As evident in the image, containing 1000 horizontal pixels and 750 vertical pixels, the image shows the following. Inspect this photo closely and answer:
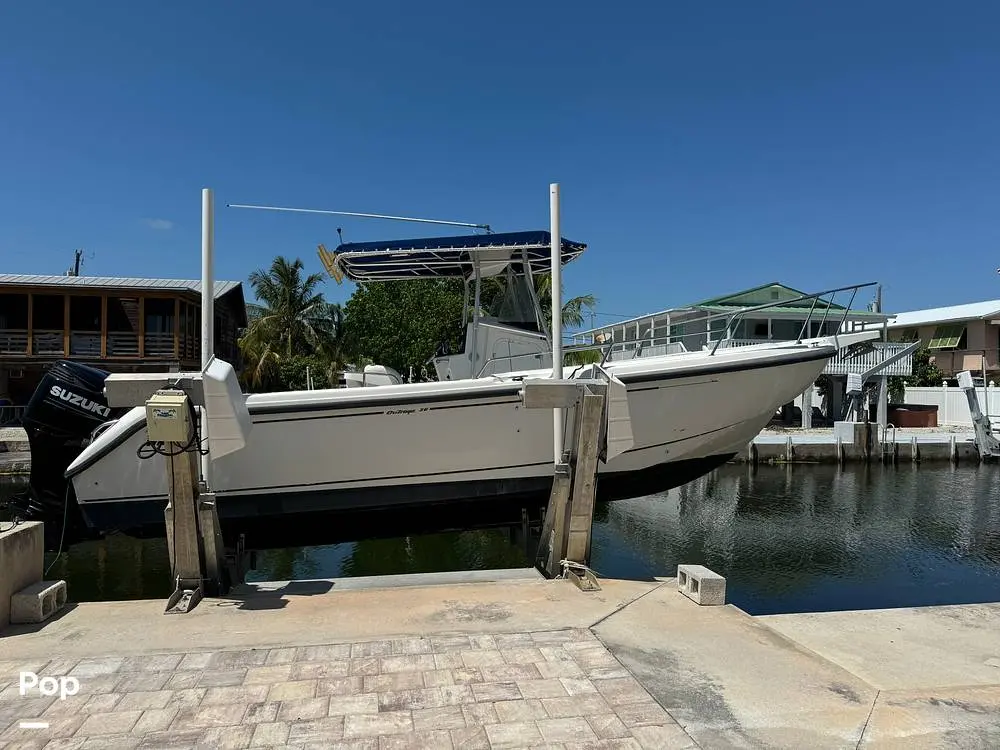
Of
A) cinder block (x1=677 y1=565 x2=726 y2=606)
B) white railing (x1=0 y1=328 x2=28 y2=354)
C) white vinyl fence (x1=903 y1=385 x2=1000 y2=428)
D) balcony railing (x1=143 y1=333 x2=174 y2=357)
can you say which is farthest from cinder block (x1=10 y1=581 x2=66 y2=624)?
white vinyl fence (x1=903 y1=385 x2=1000 y2=428)

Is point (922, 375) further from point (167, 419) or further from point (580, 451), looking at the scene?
point (167, 419)

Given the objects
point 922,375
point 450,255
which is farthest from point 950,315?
point 450,255

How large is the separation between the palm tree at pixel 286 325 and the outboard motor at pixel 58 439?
17.5 metres

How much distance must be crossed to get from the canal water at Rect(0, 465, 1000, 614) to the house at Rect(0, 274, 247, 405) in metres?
11.3

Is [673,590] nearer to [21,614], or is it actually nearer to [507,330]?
[507,330]

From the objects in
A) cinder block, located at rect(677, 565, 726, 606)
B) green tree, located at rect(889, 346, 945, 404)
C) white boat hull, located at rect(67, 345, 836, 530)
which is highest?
green tree, located at rect(889, 346, 945, 404)

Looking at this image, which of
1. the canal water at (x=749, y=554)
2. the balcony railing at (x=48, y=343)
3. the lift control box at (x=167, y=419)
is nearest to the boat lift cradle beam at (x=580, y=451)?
the canal water at (x=749, y=554)

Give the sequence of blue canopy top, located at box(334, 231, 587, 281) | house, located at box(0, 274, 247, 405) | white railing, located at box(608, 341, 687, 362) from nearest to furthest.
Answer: blue canopy top, located at box(334, 231, 587, 281) < white railing, located at box(608, 341, 687, 362) < house, located at box(0, 274, 247, 405)

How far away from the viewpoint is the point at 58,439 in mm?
5629

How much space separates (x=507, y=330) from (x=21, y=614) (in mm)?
4945

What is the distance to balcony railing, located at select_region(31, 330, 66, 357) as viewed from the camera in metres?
18.2

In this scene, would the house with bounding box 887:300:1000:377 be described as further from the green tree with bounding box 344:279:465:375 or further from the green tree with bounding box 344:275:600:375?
the green tree with bounding box 344:279:465:375

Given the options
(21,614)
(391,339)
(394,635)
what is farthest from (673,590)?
(391,339)

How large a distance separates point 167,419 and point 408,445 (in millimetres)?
2141
